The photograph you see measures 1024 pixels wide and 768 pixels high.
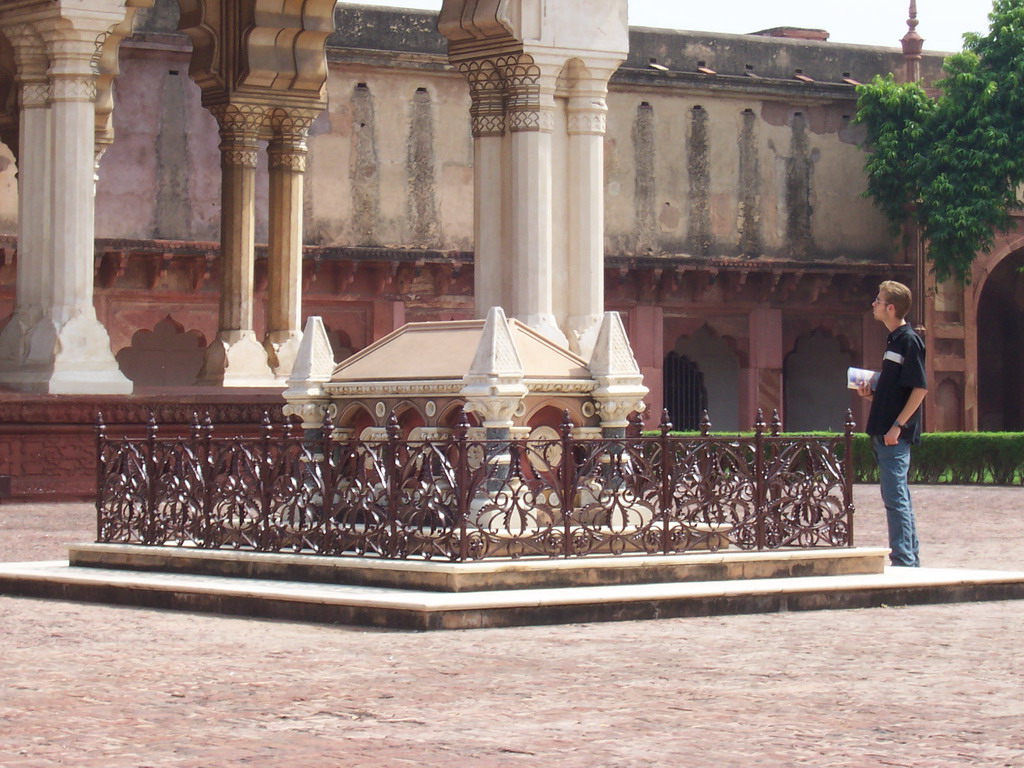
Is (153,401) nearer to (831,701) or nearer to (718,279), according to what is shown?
(831,701)

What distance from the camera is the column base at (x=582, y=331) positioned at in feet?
44.9

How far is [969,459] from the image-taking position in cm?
1927

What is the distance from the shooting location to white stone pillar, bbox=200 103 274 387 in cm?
1672

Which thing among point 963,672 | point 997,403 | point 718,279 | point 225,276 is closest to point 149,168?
point 225,276

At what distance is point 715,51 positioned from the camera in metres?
26.9

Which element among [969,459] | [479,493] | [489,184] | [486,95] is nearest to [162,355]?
[969,459]

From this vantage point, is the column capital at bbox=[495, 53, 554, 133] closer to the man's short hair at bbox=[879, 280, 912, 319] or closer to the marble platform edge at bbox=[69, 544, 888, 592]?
the man's short hair at bbox=[879, 280, 912, 319]

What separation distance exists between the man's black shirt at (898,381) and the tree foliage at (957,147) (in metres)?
18.8

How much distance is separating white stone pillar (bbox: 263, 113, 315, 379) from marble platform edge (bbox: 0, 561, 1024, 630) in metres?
8.99

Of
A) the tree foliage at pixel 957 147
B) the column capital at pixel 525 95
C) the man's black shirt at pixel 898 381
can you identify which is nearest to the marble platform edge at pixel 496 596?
the man's black shirt at pixel 898 381

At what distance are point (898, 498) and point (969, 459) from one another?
1136 cm

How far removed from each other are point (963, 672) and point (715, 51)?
22.1 metres

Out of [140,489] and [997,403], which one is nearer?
[140,489]

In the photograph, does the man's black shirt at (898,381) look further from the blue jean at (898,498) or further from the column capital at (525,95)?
the column capital at (525,95)
